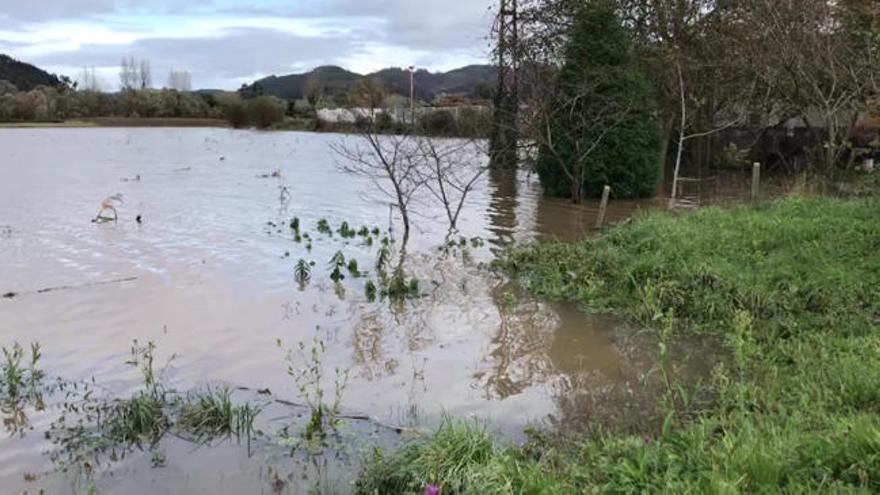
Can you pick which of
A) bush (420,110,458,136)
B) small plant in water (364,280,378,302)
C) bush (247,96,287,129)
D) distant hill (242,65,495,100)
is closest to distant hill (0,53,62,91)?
bush (247,96,287,129)

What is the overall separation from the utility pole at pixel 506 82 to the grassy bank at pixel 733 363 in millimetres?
12071

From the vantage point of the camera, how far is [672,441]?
4.43 meters

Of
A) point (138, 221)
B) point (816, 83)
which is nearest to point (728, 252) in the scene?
point (138, 221)

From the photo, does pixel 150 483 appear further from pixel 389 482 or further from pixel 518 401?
pixel 518 401

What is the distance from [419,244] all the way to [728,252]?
5.73m

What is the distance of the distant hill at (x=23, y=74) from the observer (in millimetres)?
101250

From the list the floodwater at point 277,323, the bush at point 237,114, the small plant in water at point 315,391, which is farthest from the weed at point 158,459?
the bush at point 237,114

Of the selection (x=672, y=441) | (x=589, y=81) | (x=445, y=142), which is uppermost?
(x=589, y=81)

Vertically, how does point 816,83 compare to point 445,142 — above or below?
above

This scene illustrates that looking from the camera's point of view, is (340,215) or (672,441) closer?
(672,441)

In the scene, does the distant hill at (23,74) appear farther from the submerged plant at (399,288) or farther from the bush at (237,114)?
the submerged plant at (399,288)

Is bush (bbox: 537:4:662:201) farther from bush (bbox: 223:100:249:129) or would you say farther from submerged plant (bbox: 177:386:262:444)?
bush (bbox: 223:100:249:129)

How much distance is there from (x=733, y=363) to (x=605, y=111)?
13.0 metres

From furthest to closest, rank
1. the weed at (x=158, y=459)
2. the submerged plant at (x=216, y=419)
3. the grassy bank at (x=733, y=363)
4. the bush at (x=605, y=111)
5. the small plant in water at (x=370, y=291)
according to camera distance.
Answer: the bush at (x=605, y=111)
the small plant in water at (x=370, y=291)
the submerged plant at (x=216, y=419)
the weed at (x=158, y=459)
the grassy bank at (x=733, y=363)
